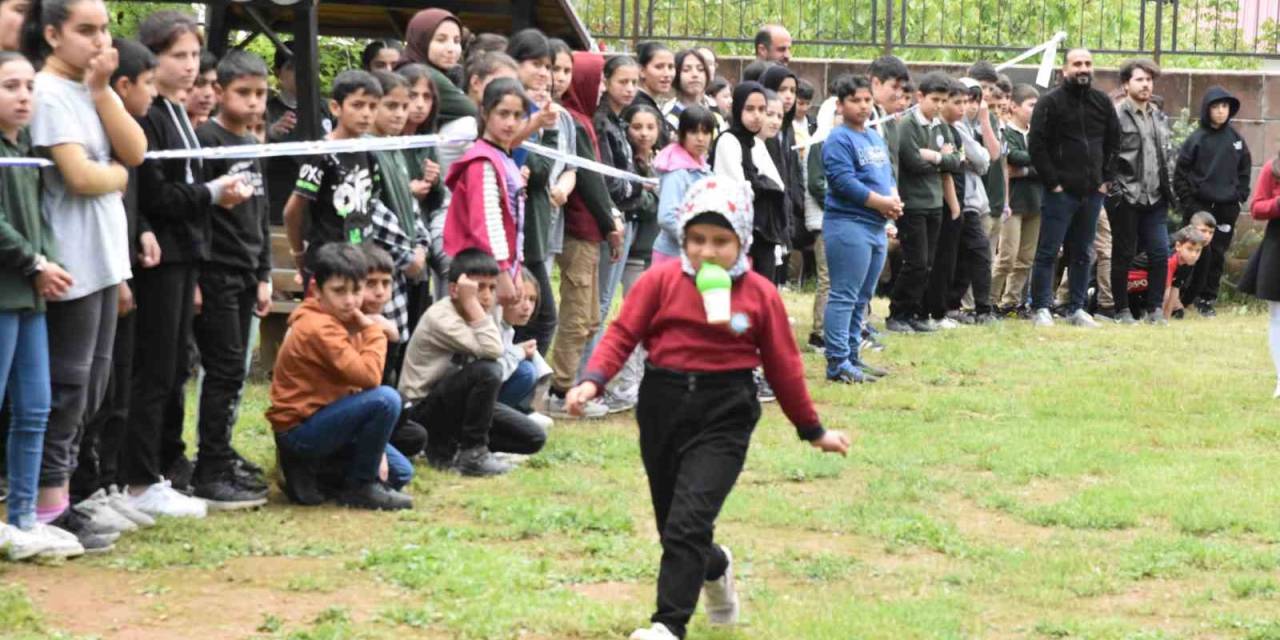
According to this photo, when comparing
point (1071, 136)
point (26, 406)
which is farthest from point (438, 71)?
point (1071, 136)

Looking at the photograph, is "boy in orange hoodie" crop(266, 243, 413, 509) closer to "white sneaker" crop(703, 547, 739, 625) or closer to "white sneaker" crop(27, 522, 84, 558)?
"white sneaker" crop(27, 522, 84, 558)

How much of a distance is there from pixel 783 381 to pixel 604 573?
126cm

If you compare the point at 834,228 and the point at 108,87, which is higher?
the point at 108,87

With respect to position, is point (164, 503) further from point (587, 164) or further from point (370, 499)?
point (587, 164)

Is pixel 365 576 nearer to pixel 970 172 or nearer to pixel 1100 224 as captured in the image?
pixel 970 172

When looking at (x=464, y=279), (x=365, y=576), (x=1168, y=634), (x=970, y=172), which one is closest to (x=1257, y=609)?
(x=1168, y=634)

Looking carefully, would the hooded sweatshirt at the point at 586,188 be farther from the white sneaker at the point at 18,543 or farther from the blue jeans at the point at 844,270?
the white sneaker at the point at 18,543

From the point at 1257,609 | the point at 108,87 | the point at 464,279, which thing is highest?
the point at 108,87

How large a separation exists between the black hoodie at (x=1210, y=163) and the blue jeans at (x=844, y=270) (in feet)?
19.9

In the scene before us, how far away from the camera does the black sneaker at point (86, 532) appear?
7.26 m

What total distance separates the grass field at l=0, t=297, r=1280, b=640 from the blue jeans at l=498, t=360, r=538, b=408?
35 cm

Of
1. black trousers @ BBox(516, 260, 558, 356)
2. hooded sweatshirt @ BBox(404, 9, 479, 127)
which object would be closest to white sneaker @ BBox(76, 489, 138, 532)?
hooded sweatshirt @ BBox(404, 9, 479, 127)

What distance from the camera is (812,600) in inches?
277

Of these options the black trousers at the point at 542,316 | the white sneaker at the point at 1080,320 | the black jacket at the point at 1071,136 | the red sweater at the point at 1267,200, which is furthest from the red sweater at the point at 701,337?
the white sneaker at the point at 1080,320
